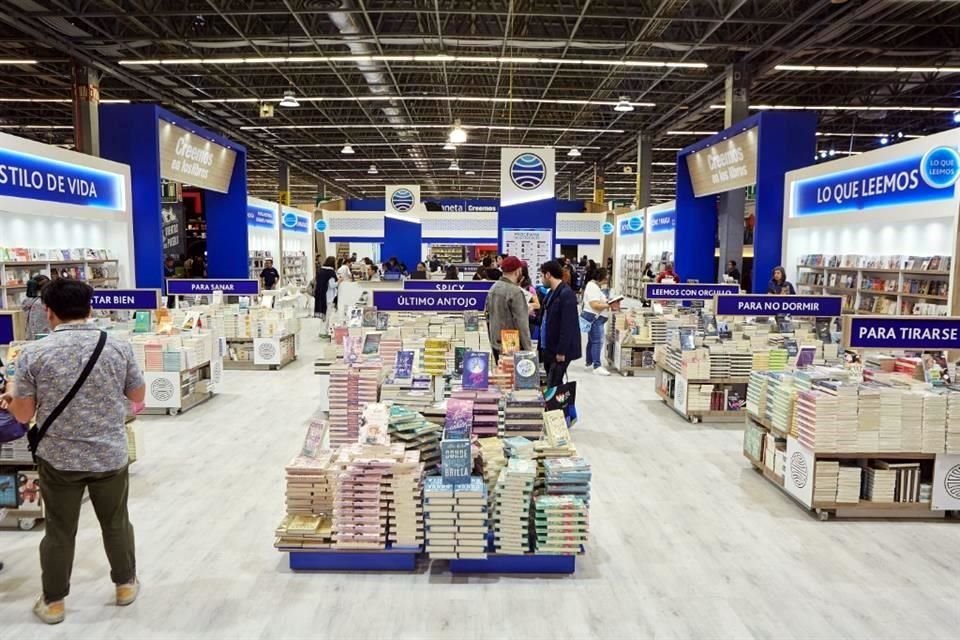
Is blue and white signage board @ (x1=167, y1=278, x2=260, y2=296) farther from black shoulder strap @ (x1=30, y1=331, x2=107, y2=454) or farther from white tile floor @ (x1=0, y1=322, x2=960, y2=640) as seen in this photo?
black shoulder strap @ (x1=30, y1=331, x2=107, y2=454)

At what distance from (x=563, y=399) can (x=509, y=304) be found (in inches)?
40.7

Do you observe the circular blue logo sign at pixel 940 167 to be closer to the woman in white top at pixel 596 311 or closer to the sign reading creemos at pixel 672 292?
the sign reading creemos at pixel 672 292

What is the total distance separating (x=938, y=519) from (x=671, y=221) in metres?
14.0

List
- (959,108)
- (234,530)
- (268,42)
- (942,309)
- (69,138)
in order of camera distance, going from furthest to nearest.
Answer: (69,138) → (959,108) → (268,42) → (942,309) → (234,530)

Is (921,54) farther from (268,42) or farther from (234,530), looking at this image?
(234,530)

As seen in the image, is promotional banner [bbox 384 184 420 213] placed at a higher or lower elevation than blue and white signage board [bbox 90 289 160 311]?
higher

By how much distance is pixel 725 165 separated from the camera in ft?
43.0

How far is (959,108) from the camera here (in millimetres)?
17219

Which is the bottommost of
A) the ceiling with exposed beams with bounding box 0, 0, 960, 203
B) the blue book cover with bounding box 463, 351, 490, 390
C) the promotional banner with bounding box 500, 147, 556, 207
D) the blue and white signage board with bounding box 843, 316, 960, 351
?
the blue book cover with bounding box 463, 351, 490, 390

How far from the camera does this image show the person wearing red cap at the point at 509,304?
6426mm

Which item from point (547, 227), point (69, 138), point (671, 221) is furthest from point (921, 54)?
point (69, 138)

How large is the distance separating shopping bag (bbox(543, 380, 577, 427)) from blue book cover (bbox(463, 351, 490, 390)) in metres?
1.45

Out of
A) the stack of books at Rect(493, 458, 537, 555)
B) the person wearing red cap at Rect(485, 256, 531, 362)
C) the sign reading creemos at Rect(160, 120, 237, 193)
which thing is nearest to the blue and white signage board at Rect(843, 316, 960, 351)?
the stack of books at Rect(493, 458, 537, 555)

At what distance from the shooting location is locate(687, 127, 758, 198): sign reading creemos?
1178cm
